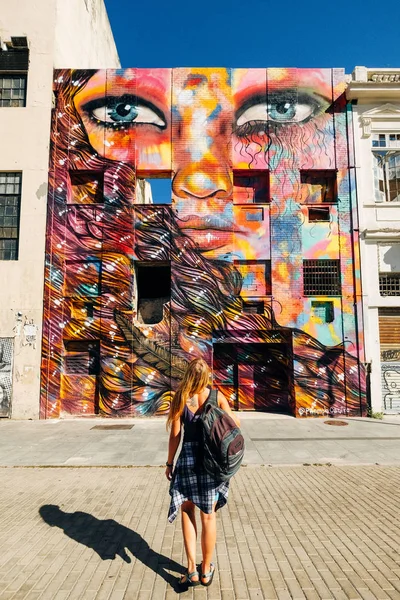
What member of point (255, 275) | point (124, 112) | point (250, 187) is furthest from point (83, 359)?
point (124, 112)

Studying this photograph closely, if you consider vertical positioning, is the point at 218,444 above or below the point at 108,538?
above

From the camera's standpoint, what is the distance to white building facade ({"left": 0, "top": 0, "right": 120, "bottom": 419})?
1325cm

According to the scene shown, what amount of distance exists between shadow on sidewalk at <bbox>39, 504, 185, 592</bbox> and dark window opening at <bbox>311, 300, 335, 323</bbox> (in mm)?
10828

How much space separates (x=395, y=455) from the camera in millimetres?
8352

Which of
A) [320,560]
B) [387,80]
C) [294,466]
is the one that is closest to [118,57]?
[387,80]

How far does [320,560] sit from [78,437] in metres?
8.04

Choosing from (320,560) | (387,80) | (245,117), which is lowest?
(320,560)

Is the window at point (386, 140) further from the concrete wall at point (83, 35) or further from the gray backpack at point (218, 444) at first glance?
the gray backpack at point (218, 444)

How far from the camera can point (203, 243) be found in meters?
14.0

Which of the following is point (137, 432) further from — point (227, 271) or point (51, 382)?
point (227, 271)

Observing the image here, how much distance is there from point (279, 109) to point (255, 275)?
6520mm

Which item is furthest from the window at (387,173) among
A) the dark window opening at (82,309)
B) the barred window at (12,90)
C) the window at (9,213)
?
the barred window at (12,90)

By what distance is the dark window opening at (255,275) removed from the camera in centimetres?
1409

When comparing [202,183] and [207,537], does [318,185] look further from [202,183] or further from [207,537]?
[207,537]
